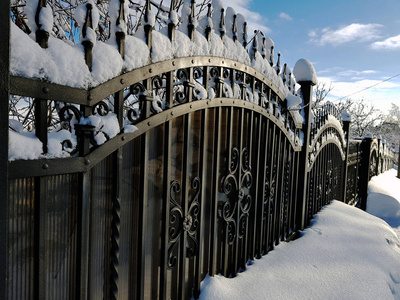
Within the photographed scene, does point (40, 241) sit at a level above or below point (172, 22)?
below

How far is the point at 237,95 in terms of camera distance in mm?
2227

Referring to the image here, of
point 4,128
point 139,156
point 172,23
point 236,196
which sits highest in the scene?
point 172,23

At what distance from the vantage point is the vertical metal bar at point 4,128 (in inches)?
35.6

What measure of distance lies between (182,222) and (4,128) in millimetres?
1160

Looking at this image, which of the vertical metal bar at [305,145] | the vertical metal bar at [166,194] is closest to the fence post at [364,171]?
the vertical metal bar at [305,145]

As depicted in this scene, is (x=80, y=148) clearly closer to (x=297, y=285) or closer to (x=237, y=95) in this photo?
(x=237, y=95)

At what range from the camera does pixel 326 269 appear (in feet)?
8.47

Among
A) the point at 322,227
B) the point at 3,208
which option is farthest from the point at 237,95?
the point at 322,227

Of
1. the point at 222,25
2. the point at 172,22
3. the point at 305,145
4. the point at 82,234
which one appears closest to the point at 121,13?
the point at 172,22

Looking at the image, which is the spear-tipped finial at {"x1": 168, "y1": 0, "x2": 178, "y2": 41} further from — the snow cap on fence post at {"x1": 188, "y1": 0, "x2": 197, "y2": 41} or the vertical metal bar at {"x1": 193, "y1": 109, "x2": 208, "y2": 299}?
the vertical metal bar at {"x1": 193, "y1": 109, "x2": 208, "y2": 299}

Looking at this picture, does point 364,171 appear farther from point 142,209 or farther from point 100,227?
point 100,227

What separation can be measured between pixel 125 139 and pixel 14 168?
0.51m

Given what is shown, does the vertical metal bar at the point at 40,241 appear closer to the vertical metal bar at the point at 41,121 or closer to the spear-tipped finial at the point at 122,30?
the vertical metal bar at the point at 41,121

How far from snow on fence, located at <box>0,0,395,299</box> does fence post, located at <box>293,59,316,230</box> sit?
2.60 ft
